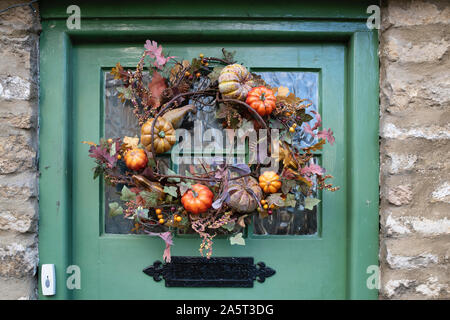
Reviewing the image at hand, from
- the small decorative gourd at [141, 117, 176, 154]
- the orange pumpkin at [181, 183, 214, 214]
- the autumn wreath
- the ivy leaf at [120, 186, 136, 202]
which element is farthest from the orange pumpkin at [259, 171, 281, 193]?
the ivy leaf at [120, 186, 136, 202]

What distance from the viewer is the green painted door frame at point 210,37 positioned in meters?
1.45

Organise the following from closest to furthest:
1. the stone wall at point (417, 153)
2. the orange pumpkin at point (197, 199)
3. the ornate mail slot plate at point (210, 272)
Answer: the orange pumpkin at point (197, 199) → the stone wall at point (417, 153) → the ornate mail slot plate at point (210, 272)

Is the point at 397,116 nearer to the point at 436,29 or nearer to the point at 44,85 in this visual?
the point at 436,29

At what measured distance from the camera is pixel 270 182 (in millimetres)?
1278

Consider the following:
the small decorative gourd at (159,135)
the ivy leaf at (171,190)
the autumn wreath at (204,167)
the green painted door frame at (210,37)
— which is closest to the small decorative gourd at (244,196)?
the autumn wreath at (204,167)

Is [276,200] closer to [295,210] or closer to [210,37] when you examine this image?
[295,210]

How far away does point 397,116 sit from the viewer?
1395mm

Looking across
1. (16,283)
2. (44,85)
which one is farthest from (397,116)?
(16,283)

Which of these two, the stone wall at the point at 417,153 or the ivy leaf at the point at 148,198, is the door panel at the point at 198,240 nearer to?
the stone wall at the point at 417,153

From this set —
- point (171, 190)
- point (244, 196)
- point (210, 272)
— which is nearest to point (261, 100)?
point (244, 196)

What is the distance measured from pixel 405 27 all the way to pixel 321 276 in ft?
4.17

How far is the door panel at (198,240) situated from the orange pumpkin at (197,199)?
0.32m

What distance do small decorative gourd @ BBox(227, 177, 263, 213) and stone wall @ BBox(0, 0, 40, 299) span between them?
3.10ft

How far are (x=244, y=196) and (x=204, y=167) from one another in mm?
242
